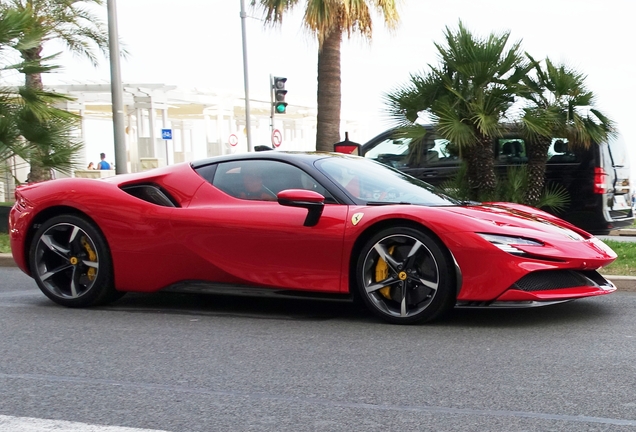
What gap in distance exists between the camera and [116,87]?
14203 mm

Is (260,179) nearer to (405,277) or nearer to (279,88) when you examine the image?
(405,277)

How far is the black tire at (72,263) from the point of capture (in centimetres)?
672

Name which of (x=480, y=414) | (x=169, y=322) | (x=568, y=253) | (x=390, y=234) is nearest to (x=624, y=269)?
(x=568, y=253)

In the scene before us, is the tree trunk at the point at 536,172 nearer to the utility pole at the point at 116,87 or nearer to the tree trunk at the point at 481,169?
the tree trunk at the point at 481,169

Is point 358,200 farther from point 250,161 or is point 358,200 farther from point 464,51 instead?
point 464,51

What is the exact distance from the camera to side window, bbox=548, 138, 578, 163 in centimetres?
1212

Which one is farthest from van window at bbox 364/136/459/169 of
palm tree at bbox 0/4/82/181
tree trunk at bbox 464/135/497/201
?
palm tree at bbox 0/4/82/181

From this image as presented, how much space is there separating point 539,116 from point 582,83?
0.69 meters

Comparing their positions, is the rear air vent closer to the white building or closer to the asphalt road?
the asphalt road

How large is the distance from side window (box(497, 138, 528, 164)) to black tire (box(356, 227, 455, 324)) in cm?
667

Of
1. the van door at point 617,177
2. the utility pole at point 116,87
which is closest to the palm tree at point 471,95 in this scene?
the van door at point 617,177

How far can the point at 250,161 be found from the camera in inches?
260

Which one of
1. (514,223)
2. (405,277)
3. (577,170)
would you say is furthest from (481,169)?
(405,277)

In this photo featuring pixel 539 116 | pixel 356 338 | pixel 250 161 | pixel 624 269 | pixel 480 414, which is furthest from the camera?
pixel 539 116
